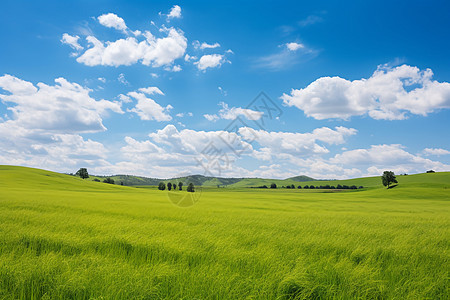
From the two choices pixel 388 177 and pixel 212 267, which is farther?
pixel 388 177

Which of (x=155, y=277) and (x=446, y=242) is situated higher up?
(x=155, y=277)

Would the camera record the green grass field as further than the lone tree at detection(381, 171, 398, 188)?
No

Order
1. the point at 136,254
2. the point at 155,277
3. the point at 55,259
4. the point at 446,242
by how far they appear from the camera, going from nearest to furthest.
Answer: the point at 155,277 → the point at 55,259 → the point at 136,254 → the point at 446,242

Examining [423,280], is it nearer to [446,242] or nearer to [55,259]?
[446,242]

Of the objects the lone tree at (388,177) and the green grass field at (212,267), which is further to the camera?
the lone tree at (388,177)

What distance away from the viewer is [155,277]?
14.8 feet

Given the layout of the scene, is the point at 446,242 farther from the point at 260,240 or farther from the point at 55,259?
the point at 55,259

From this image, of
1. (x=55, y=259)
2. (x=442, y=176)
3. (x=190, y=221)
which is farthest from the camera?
(x=442, y=176)

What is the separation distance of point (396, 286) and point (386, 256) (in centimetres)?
218

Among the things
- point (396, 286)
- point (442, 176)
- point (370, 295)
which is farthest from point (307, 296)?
point (442, 176)

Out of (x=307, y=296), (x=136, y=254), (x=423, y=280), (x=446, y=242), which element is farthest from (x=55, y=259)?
(x=446, y=242)

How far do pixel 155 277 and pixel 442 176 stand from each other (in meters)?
159

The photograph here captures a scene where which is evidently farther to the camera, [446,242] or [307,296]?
[446,242]

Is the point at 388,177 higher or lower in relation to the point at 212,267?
lower
